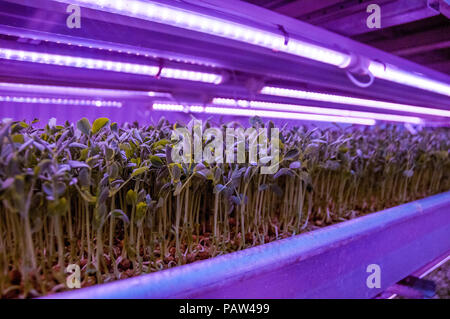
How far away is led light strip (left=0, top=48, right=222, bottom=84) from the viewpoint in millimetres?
1120

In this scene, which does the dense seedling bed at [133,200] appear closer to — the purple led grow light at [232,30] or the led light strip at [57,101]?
the purple led grow light at [232,30]

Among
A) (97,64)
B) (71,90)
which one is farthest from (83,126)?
(71,90)

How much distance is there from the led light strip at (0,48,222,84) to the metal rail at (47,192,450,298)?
36.6 inches

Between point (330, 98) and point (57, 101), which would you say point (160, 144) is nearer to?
point (57, 101)

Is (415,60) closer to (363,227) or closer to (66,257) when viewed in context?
(363,227)

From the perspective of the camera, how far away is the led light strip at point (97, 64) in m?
1.12

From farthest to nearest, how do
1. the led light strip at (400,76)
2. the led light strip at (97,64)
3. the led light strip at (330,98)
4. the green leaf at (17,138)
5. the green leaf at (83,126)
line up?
the led light strip at (330,98) < the led light strip at (400,76) < the led light strip at (97,64) < the green leaf at (83,126) < the green leaf at (17,138)

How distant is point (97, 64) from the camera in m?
1.25

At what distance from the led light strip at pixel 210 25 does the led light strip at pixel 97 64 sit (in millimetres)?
415

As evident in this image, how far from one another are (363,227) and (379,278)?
0.78 ft

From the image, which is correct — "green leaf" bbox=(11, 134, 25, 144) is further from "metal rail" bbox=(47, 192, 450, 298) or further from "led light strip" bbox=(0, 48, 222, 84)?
"led light strip" bbox=(0, 48, 222, 84)

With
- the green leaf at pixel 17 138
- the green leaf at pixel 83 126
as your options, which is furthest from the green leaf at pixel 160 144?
the green leaf at pixel 17 138

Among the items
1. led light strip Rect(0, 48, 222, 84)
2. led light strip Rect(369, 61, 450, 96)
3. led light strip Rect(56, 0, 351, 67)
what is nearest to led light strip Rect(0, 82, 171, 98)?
led light strip Rect(0, 48, 222, 84)

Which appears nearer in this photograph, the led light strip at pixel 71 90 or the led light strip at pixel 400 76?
the led light strip at pixel 71 90
